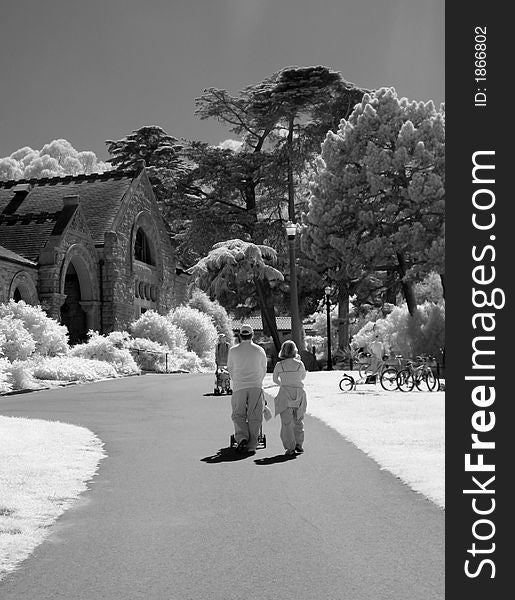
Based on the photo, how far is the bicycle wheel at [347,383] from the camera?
83.0ft

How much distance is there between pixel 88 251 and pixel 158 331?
529 cm

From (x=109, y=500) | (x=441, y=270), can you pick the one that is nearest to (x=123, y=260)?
(x=441, y=270)

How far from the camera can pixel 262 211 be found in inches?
2146

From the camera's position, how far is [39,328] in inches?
1344

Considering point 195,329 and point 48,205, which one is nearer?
point 48,205

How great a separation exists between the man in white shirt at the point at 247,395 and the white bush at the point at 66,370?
61.3ft

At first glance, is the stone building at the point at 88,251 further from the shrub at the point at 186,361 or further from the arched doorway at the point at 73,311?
the shrub at the point at 186,361

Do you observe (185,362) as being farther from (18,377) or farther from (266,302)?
(18,377)

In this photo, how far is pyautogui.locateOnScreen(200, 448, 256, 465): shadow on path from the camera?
1163 cm

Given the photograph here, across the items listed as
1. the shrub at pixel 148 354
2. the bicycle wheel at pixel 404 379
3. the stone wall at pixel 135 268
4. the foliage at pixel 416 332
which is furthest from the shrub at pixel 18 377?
the stone wall at pixel 135 268

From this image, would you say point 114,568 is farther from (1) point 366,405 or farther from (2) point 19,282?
(2) point 19,282

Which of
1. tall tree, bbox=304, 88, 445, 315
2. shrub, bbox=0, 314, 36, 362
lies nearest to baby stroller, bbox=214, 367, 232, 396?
shrub, bbox=0, 314, 36, 362

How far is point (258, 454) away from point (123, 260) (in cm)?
3578

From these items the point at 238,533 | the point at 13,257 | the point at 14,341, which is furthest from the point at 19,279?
the point at 238,533
